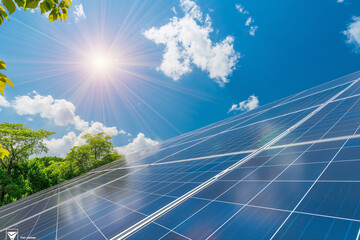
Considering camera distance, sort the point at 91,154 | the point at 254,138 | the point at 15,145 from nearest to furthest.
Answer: the point at 254,138
the point at 15,145
the point at 91,154

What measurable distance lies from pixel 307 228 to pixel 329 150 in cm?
271

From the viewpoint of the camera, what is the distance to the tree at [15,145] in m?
28.2

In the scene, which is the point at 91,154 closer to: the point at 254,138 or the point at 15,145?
the point at 15,145

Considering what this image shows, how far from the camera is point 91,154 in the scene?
3934 cm

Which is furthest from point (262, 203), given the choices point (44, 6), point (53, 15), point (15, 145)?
point (15, 145)

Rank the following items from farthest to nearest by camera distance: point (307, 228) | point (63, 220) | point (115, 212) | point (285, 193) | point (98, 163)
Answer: point (98, 163), point (63, 220), point (115, 212), point (285, 193), point (307, 228)

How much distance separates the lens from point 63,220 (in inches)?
207

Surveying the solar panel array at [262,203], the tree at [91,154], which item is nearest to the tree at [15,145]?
the tree at [91,154]

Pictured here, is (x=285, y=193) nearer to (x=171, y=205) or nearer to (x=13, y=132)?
(x=171, y=205)

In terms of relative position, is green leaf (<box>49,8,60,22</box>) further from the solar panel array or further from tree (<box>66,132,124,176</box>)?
tree (<box>66,132,124,176</box>)

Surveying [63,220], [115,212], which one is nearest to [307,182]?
[115,212]

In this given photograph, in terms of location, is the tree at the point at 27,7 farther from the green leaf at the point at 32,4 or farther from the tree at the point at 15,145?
the tree at the point at 15,145

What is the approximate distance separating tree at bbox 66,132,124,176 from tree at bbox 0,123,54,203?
5.70 meters

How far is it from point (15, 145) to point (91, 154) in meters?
12.9
